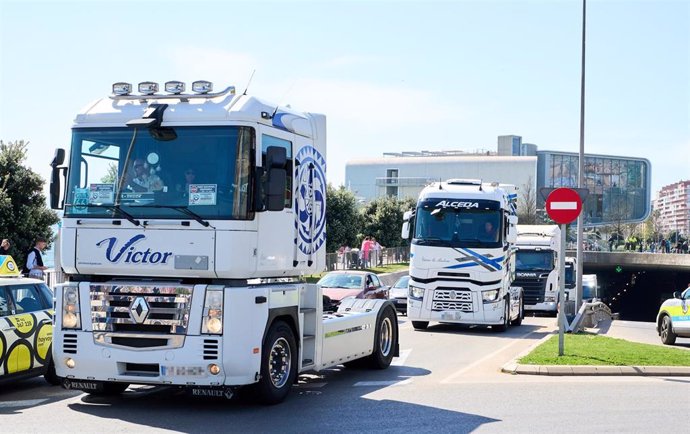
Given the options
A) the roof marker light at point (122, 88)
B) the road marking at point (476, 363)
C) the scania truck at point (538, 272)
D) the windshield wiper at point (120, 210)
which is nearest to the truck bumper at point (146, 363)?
the windshield wiper at point (120, 210)

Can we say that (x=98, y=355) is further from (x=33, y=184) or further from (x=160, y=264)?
(x=33, y=184)

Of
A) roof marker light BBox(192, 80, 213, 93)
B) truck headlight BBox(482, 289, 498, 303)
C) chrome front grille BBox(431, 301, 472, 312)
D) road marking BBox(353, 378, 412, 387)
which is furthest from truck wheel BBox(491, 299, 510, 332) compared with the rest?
roof marker light BBox(192, 80, 213, 93)

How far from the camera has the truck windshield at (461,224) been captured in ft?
70.9

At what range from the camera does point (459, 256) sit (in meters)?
21.5

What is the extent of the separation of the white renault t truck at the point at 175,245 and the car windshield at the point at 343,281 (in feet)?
50.4

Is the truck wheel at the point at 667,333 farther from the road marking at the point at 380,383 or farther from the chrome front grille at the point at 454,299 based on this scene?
the road marking at the point at 380,383

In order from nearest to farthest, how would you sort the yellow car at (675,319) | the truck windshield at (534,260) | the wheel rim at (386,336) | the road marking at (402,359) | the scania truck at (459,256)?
the wheel rim at (386,336), the road marking at (402,359), the yellow car at (675,319), the scania truck at (459,256), the truck windshield at (534,260)

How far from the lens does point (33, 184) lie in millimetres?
22641

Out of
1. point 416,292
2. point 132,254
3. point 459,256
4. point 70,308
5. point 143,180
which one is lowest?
point 416,292

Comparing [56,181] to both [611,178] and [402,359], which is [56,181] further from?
[611,178]

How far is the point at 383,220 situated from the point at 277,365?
4764cm

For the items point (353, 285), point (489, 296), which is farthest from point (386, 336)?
point (353, 285)

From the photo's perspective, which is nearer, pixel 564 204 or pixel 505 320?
pixel 564 204

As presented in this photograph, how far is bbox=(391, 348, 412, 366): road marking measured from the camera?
606 inches
